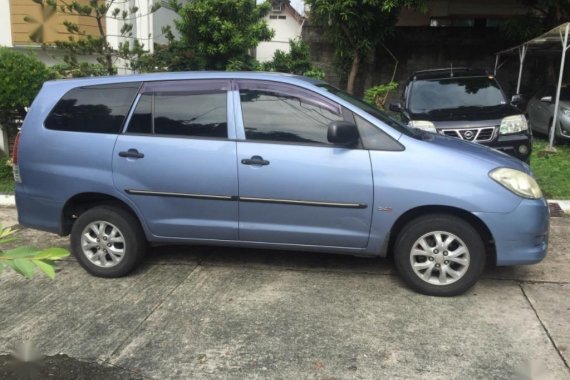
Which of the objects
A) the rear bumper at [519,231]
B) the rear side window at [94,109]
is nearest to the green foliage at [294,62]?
the rear side window at [94,109]

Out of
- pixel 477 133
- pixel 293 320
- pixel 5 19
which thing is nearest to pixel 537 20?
pixel 477 133

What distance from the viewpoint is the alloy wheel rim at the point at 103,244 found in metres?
4.74

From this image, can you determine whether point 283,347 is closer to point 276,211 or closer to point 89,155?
point 276,211

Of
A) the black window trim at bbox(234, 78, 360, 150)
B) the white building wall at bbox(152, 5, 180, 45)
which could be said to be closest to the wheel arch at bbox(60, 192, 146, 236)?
the black window trim at bbox(234, 78, 360, 150)

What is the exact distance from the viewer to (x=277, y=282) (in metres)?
4.66

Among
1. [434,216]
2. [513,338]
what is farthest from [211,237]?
[513,338]

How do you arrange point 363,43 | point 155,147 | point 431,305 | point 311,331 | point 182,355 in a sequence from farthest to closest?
1. point 363,43
2. point 155,147
3. point 431,305
4. point 311,331
5. point 182,355

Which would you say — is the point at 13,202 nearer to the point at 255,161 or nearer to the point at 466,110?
the point at 255,161

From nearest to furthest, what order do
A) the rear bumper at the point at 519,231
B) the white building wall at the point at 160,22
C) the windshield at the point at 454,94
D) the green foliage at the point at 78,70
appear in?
the rear bumper at the point at 519,231, the windshield at the point at 454,94, the green foliage at the point at 78,70, the white building wall at the point at 160,22

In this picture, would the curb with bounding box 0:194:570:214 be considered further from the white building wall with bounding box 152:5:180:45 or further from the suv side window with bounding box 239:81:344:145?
the white building wall with bounding box 152:5:180:45

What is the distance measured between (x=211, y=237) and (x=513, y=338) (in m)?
2.44

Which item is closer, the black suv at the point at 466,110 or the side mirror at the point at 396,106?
the black suv at the point at 466,110

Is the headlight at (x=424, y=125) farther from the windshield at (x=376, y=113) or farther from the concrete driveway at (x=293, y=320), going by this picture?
the concrete driveway at (x=293, y=320)

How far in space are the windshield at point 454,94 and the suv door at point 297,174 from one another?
13.2 feet
